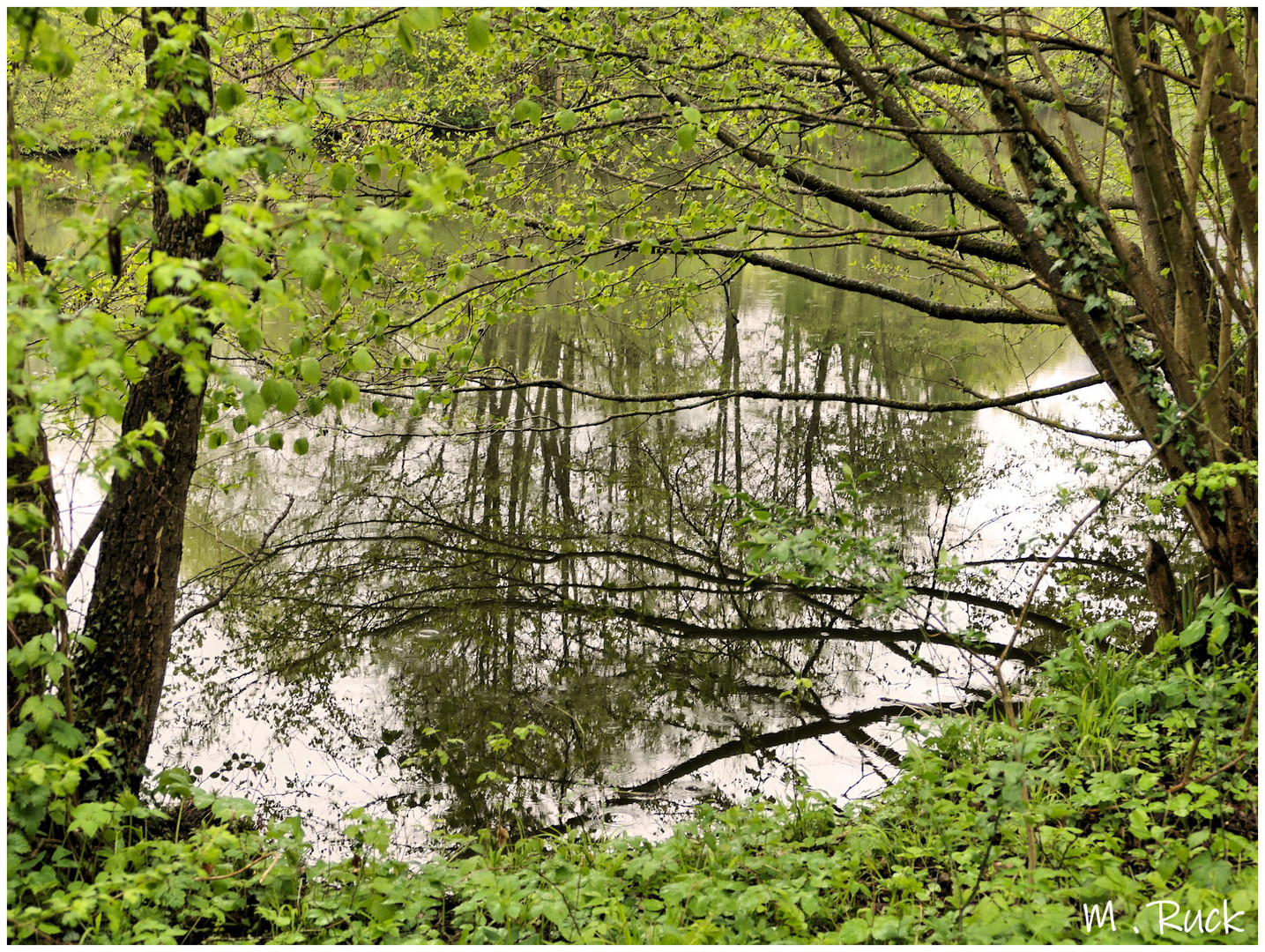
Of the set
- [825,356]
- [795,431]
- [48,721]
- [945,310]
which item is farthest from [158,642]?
[825,356]

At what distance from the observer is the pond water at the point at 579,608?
508 centimetres

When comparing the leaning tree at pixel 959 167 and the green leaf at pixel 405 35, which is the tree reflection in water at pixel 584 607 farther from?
the green leaf at pixel 405 35

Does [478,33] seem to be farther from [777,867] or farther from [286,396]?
[777,867]

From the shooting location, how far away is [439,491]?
31.7ft

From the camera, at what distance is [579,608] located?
7.15 metres

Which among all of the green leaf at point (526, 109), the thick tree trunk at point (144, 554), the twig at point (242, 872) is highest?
the green leaf at point (526, 109)

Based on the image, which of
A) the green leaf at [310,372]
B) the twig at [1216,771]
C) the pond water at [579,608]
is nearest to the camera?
the green leaf at [310,372]

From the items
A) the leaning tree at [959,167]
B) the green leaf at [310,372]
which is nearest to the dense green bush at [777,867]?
the leaning tree at [959,167]

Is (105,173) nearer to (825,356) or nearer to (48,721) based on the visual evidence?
(48,721)

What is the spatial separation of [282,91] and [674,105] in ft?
6.74

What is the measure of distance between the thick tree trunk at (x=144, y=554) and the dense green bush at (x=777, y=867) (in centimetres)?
39

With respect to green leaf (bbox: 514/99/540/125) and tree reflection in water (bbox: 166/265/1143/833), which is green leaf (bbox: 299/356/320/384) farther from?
tree reflection in water (bbox: 166/265/1143/833)

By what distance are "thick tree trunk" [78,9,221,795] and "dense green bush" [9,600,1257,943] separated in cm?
39

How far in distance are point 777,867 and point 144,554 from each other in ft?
9.91
